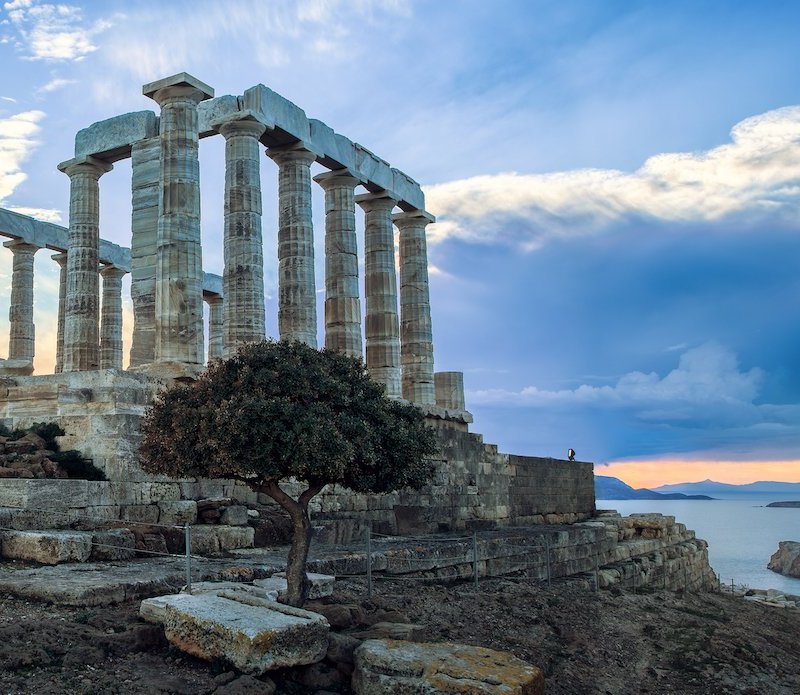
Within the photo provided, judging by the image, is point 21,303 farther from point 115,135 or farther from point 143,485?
point 143,485

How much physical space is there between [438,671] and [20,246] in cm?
3245

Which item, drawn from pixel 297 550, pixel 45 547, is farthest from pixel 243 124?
pixel 297 550

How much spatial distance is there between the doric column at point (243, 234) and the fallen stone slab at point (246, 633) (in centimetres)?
1519

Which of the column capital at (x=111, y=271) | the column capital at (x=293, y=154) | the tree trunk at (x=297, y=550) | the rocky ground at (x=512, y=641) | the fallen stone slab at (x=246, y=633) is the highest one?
the column capital at (x=293, y=154)

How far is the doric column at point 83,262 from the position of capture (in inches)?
1081

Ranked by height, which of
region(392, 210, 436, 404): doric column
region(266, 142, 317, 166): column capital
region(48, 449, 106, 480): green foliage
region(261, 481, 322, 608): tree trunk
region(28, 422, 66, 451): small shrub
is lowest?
region(261, 481, 322, 608): tree trunk

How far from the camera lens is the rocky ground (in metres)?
8.45

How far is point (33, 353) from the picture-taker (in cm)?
3728

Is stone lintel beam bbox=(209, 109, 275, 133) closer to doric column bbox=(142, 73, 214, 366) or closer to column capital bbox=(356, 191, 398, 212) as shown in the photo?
doric column bbox=(142, 73, 214, 366)

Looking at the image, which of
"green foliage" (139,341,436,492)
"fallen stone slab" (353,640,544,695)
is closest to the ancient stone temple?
"green foliage" (139,341,436,492)

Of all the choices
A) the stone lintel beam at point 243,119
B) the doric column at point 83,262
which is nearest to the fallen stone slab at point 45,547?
the stone lintel beam at point 243,119

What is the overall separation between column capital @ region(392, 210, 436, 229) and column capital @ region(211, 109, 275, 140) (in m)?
9.64

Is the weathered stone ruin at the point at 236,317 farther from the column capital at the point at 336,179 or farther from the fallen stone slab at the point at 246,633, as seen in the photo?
the fallen stone slab at the point at 246,633

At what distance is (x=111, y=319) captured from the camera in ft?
122
